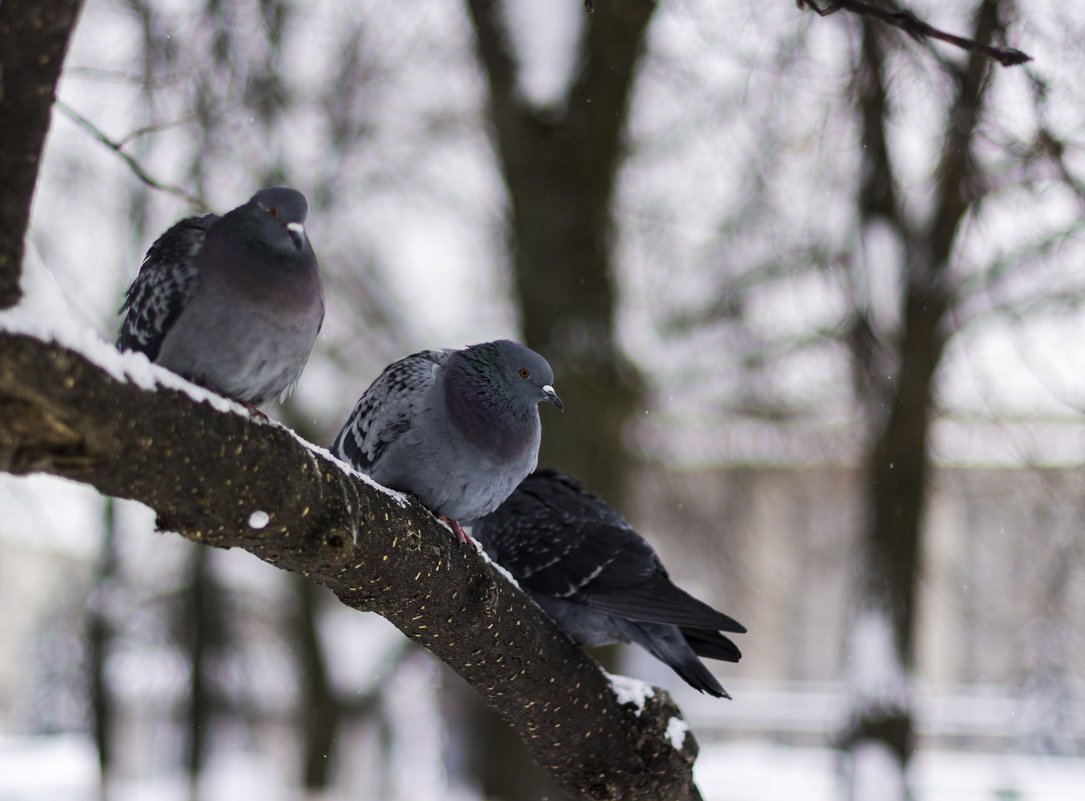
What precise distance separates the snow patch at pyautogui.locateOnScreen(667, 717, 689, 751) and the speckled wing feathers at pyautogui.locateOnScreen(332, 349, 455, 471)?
3.99ft

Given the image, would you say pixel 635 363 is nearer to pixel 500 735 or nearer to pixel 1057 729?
pixel 500 735

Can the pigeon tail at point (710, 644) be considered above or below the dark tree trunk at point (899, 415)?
below

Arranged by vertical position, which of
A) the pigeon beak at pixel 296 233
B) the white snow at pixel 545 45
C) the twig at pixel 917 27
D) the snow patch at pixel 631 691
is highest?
the white snow at pixel 545 45

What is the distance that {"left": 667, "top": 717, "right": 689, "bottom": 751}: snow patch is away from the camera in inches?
112

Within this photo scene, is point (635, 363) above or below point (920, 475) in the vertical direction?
above

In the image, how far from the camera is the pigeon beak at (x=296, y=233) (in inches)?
88.4

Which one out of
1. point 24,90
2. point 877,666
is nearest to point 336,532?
point 24,90

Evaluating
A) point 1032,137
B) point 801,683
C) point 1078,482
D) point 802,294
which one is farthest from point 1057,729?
point 801,683

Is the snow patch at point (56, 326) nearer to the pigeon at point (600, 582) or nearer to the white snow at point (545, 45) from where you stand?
the pigeon at point (600, 582)

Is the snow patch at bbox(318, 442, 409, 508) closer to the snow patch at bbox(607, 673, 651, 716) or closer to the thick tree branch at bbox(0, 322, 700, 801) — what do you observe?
the thick tree branch at bbox(0, 322, 700, 801)

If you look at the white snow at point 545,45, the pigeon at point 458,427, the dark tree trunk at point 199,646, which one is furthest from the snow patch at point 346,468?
the dark tree trunk at point 199,646

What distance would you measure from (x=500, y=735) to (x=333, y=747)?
5.91 meters

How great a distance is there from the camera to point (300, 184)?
8.38m

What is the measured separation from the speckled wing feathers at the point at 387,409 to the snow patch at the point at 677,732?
47.9 inches
